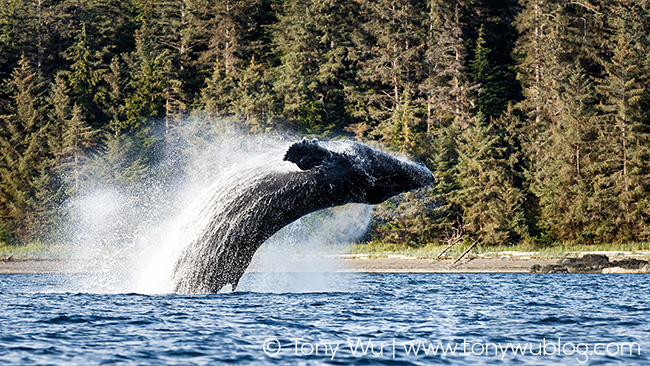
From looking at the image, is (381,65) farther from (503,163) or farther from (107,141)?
(107,141)

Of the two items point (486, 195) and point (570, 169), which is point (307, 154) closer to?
point (486, 195)

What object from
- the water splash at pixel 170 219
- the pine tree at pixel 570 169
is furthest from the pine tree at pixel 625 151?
the water splash at pixel 170 219

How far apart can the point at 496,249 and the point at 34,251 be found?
31.5m

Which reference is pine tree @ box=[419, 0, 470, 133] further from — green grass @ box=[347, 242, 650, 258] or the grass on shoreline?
the grass on shoreline

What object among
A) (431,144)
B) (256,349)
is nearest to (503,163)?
→ (431,144)

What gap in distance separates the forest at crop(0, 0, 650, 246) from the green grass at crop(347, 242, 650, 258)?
89.6 inches

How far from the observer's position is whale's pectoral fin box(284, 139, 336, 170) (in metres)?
14.4

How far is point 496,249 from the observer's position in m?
56.6

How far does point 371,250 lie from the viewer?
2267 inches

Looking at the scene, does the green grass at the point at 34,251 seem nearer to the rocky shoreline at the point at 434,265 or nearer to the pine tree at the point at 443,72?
the rocky shoreline at the point at 434,265

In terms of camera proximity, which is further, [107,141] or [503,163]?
[107,141]

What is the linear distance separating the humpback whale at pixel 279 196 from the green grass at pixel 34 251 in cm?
3975

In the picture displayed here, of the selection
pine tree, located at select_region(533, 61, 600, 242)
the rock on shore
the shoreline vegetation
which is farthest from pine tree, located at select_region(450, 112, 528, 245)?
the rock on shore

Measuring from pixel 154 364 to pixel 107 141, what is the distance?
2629 inches
